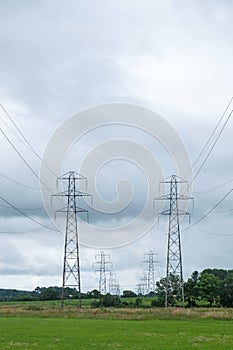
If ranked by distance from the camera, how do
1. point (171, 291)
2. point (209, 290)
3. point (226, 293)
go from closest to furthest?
point (171, 291) → point (226, 293) → point (209, 290)

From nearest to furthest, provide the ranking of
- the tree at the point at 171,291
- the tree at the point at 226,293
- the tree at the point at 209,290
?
the tree at the point at 171,291
the tree at the point at 226,293
the tree at the point at 209,290

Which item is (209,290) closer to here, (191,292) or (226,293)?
(191,292)

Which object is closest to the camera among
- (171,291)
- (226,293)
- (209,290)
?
(171,291)

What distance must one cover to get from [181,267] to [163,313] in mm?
8598

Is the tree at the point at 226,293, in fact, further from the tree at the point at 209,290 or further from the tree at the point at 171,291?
the tree at the point at 171,291

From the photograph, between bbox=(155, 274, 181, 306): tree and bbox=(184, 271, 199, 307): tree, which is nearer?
bbox=(155, 274, 181, 306): tree

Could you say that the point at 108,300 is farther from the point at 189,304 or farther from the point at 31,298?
the point at 31,298

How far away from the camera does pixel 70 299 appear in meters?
158

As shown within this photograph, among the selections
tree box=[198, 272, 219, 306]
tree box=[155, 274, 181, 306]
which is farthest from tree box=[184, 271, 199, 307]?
tree box=[155, 274, 181, 306]

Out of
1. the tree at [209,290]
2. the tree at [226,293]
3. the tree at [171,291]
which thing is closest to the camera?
the tree at [171,291]

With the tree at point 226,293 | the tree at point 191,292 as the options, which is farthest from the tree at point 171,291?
the tree at point 226,293

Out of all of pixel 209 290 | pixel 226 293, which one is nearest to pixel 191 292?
pixel 209 290

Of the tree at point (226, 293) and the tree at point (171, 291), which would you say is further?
the tree at point (226, 293)

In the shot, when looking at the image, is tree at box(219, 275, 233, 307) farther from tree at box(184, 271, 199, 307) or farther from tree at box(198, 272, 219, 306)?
tree at box(184, 271, 199, 307)
